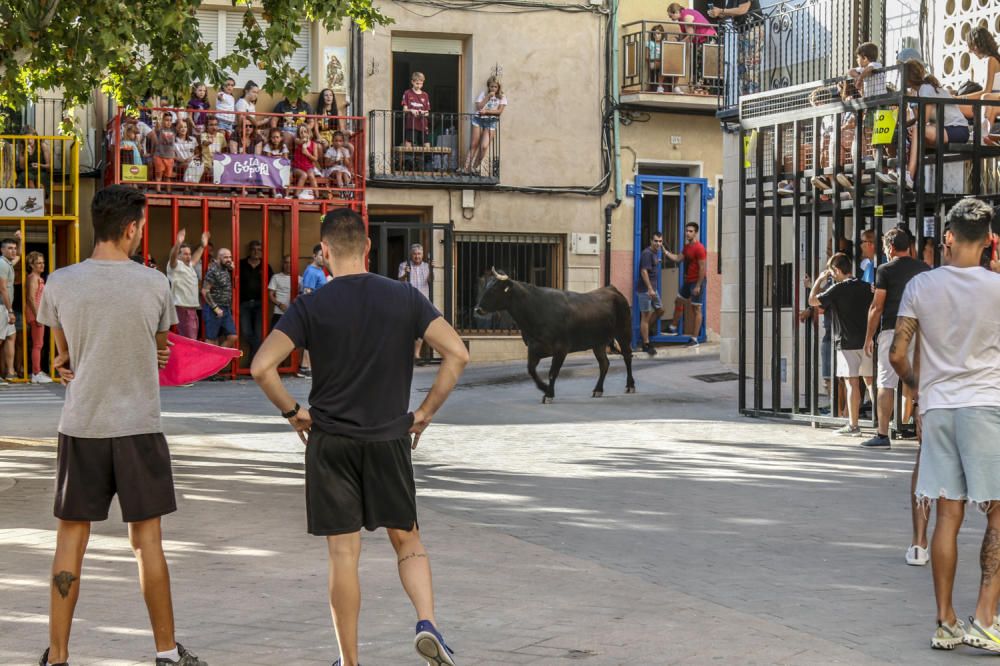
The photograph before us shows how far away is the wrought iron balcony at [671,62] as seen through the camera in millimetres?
27906

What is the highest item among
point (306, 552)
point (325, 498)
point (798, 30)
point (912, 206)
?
point (798, 30)

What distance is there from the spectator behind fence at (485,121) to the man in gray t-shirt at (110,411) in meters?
21.1

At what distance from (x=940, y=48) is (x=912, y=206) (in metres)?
3.85

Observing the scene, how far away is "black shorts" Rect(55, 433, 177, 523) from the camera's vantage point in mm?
5699

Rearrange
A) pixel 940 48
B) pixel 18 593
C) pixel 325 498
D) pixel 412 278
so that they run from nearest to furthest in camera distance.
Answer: pixel 325 498 < pixel 18 593 < pixel 940 48 < pixel 412 278

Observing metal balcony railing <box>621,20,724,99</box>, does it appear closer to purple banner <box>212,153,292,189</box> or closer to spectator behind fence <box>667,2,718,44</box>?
spectator behind fence <box>667,2,718,44</box>

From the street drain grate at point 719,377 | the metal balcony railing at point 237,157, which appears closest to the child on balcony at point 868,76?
the street drain grate at point 719,377

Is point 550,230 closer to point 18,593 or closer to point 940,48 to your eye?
point 940,48

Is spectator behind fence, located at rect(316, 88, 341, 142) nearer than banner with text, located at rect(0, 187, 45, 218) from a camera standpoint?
No

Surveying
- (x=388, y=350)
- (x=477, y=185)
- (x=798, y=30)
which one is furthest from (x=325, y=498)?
(x=477, y=185)

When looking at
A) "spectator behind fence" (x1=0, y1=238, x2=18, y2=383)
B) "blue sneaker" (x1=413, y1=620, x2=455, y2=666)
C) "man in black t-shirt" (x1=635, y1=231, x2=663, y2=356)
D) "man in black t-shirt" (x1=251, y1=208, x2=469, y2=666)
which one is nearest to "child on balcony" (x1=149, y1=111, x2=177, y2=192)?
"spectator behind fence" (x1=0, y1=238, x2=18, y2=383)

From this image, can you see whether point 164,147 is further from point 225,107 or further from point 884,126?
point 884,126

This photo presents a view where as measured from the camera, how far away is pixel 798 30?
18125 mm

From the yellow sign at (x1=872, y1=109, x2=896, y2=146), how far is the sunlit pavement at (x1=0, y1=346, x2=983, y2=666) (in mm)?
2793
